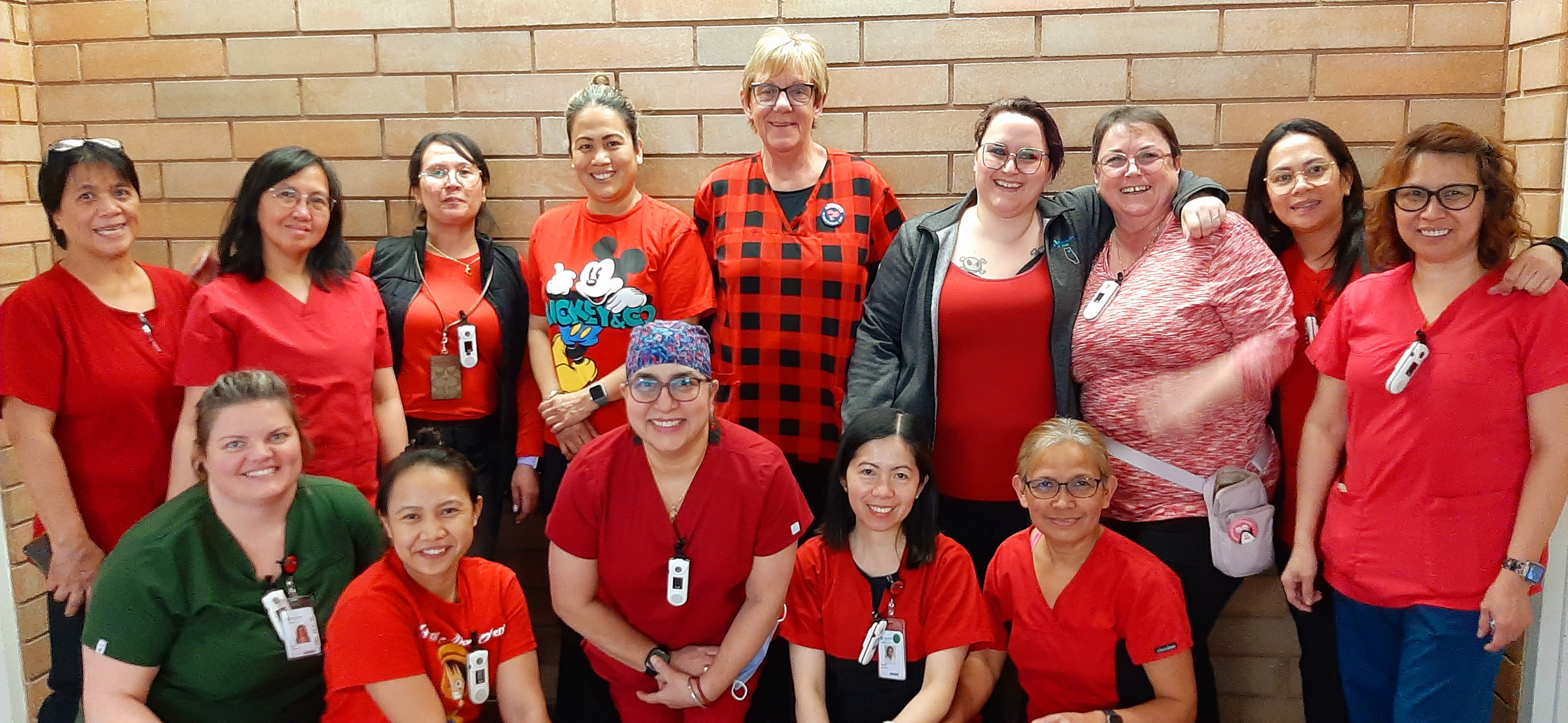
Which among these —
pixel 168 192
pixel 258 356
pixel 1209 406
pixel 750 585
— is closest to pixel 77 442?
pixel 258 356

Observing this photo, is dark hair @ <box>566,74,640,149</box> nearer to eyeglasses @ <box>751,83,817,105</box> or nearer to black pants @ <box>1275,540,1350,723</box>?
eyeglasses @ <box>751,83,817,105</box>

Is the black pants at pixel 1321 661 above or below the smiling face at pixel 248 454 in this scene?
below

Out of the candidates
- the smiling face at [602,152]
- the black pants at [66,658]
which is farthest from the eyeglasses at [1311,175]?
the black pants at [66,658]

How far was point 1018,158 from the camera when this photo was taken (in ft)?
7.93

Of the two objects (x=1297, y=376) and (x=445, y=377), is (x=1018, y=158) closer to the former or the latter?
(x=1297, y=376)

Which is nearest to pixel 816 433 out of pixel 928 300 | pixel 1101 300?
pixel 928 300

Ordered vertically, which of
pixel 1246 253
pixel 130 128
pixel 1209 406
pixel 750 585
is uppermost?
pixel 130 128

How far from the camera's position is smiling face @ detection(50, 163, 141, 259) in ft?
7.97

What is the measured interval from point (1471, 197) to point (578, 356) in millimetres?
2127

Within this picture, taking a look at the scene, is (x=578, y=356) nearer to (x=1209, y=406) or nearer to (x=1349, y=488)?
(x=1209, y=406)

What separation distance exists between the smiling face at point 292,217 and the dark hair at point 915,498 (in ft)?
4.82

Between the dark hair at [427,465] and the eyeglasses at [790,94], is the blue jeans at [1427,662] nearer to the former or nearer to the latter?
the eyeglasses at [790,94]

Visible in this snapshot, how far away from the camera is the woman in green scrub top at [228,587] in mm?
1992

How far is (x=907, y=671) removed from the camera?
7.63 ft
